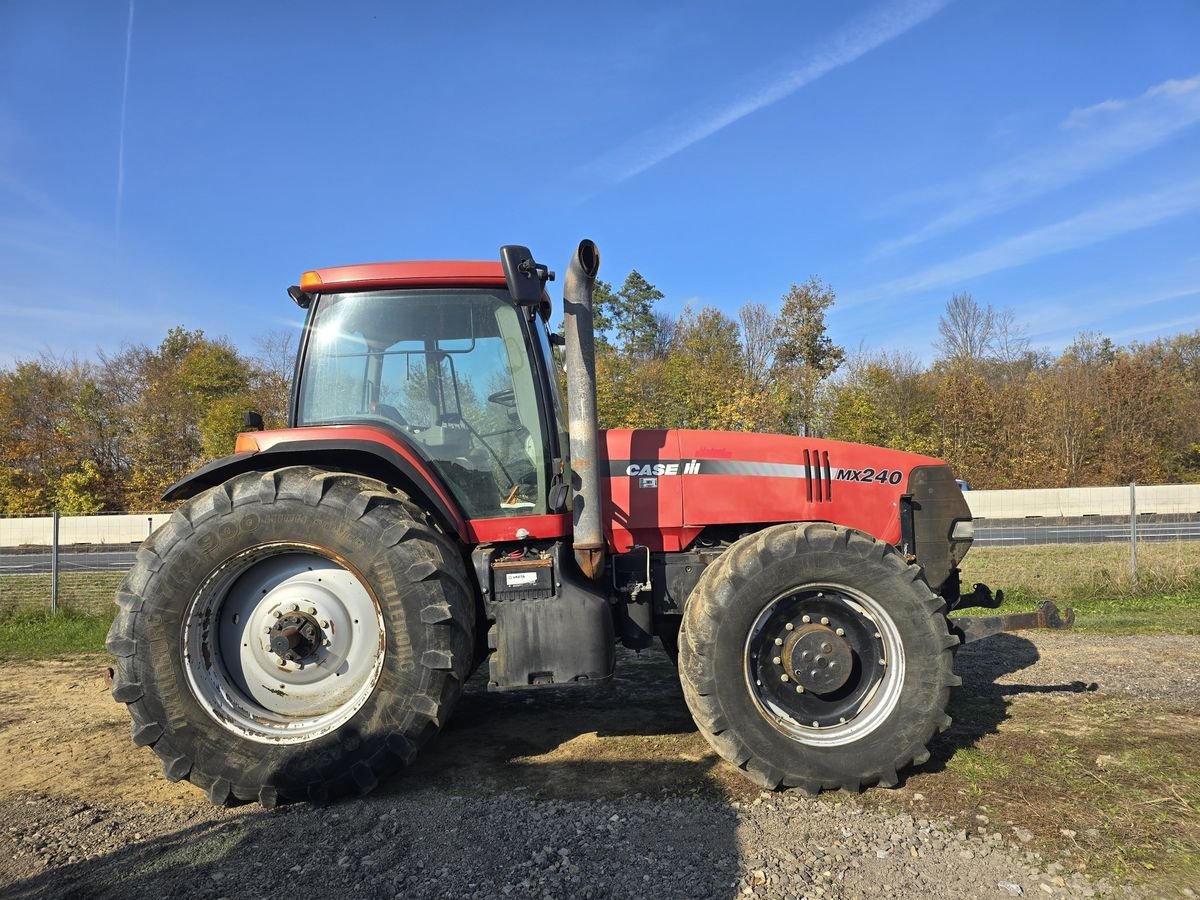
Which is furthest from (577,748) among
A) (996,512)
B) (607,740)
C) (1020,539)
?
(996,512)

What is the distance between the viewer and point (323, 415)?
4031 millimetres

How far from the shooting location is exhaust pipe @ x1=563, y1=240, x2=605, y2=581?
3738mm

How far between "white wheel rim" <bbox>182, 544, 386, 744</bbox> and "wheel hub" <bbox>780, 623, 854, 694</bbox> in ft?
6.81

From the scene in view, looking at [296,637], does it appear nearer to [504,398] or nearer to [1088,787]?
[504,398]

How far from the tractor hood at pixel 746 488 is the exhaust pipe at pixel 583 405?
1.09ft

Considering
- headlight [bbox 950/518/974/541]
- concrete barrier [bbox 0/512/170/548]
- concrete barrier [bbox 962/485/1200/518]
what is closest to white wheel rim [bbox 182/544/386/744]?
headlight [bbox 950/518/974/541]

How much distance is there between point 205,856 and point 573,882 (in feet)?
5.09

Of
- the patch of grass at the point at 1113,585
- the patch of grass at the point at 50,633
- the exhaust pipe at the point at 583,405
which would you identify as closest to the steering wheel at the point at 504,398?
the exhaust pipe at the point at 583,405

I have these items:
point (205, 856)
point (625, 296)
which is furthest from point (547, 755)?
point (625, 296)

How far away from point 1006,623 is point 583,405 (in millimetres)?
2704

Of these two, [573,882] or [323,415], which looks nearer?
[573,882]

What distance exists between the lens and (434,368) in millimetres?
4047

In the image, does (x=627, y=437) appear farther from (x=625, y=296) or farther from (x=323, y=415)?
(x=625, y=296)

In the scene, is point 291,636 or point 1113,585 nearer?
point 291,636
